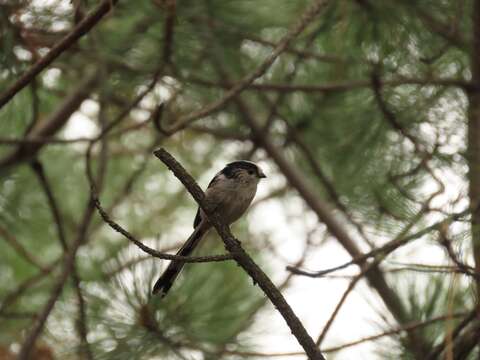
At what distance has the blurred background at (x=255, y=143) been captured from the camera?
8.98 ft

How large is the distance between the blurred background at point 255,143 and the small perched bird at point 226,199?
0.39ft

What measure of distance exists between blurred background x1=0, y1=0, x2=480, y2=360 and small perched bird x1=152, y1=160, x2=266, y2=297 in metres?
0.12

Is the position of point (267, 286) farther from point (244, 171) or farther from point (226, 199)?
point (244, 171)

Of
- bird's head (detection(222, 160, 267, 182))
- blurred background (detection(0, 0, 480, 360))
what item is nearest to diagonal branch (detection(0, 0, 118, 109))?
blurred background (detection(0, 0, 480, 360))

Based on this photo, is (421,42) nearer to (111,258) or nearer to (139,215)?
(111,258)

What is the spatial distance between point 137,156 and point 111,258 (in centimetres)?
156

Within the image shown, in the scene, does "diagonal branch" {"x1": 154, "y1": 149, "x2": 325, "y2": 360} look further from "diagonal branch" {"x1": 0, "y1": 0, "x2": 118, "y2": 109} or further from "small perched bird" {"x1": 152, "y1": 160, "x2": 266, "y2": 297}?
"small perched bird" {"x1": 152, "y1": 160, "x2": 266, "y2": 297}

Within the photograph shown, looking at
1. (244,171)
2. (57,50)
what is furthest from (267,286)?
(244,171)

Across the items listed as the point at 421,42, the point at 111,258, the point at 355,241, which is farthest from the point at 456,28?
the point at 111,258

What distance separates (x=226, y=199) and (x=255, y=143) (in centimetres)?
87

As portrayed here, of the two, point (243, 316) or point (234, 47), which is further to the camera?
point (234, 47)

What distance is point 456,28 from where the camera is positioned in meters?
2.93

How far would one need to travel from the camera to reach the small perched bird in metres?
2.69

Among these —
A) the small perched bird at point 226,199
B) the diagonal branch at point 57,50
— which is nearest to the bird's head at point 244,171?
the small perched bird at point 226,199
